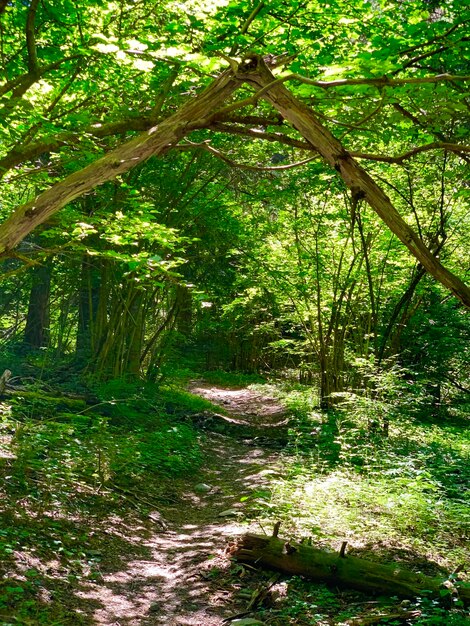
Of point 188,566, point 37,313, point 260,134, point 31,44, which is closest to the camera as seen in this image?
point 260,134

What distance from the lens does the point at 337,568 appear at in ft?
14.2

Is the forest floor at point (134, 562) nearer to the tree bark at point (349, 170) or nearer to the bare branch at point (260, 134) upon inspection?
the tree bark at point (349, 170)

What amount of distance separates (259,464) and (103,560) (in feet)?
13.3

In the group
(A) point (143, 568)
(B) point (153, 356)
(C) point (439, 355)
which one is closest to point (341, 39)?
(A) point (143, 568)

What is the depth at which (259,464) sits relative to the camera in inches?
335

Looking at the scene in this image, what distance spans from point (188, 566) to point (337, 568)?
1313 mm

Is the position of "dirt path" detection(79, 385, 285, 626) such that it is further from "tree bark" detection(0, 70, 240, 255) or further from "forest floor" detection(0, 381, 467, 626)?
"tree bark" detection(0, 70, 240, 255)

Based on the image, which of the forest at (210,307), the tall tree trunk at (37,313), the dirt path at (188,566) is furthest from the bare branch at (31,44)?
the tall tree trunk at (37,313)

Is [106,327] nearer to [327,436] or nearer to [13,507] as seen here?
[327,436]

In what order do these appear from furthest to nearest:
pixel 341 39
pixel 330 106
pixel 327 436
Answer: pixel 327 436
pixel 341 39
pixel 330 106

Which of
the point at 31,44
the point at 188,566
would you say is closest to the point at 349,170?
the point at 31,44

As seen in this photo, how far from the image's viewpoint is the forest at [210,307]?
3678 millimetres

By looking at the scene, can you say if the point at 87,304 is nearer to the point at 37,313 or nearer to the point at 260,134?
the point at 37,313

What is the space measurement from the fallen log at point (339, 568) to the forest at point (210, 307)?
16 mm
